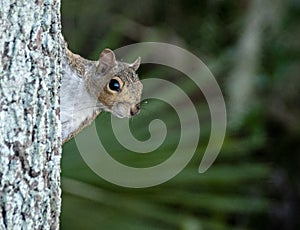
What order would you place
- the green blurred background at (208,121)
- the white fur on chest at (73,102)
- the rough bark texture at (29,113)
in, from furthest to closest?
the green blurred background at (208,121)
the white fur on chest at (73,102)
the rough bark texture at (29,113)

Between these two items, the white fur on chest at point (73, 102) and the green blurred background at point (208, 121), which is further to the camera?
the green blurred background at point (208, 121)

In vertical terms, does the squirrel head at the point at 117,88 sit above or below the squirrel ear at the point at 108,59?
below

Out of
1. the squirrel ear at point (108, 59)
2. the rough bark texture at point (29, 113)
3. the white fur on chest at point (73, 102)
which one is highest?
the squirrel ear at point (108, 59)

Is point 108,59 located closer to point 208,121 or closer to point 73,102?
point 73,102

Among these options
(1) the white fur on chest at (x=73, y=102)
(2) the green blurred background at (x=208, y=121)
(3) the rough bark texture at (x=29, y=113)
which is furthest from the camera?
(2) the green blurred background at (x=208, y=121)

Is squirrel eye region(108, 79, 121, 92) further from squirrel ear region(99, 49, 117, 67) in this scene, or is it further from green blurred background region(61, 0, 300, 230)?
green blurred background region(61, 0, 300, 230)

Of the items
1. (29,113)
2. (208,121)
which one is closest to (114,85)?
(29,113)

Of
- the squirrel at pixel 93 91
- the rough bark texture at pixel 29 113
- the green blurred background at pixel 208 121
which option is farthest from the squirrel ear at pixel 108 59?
the green blurred background at pixel 208 121

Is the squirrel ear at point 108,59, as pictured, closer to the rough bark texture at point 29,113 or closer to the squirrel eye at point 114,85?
the squirrel eye at point 114,85

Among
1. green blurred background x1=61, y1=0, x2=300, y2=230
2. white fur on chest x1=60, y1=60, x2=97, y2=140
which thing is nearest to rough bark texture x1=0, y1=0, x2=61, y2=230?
white fur on chest x1=60, y1=60, x2=97, y2=140
